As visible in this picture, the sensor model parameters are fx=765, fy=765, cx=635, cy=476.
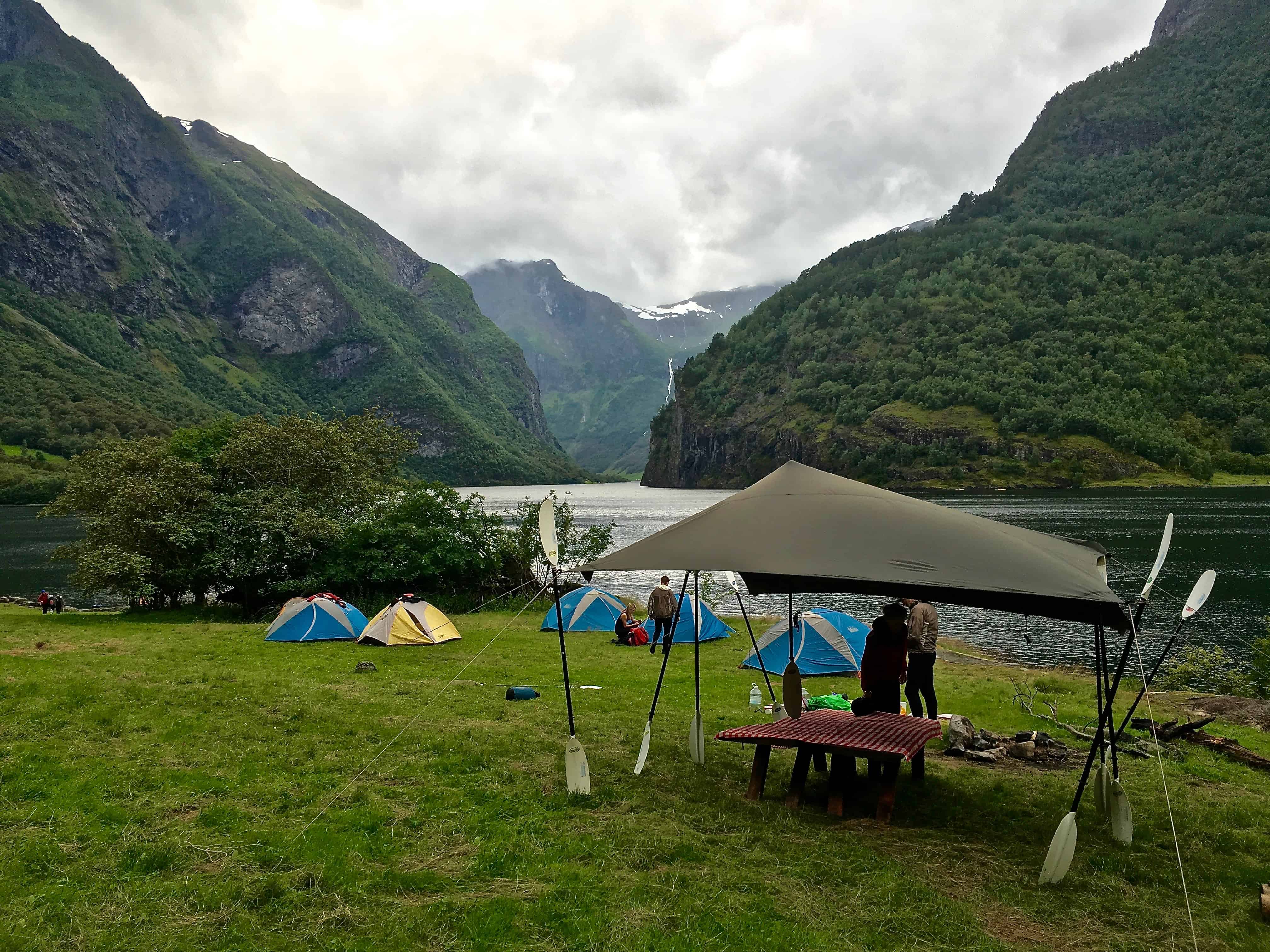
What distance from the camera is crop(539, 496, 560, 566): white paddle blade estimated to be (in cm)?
824

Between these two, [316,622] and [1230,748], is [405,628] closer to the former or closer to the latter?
[316,622]

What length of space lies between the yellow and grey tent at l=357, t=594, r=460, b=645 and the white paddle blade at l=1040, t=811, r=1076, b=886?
16.8 m

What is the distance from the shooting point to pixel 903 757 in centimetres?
702

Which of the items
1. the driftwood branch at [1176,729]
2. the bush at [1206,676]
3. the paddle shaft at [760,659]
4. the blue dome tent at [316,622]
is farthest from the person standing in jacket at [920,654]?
the blue dome tent at [316,622]

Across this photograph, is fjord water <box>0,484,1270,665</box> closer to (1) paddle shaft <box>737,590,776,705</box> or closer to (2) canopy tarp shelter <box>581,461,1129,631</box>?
(2) canopy tarp shelter <box>581,461,1129,631</box>

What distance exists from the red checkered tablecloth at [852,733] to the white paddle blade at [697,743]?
3.66 ft

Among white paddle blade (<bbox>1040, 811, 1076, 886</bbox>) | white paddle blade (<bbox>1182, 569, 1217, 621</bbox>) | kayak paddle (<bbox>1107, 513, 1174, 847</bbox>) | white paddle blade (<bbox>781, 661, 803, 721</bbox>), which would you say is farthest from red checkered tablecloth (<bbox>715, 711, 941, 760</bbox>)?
white paddle blade (<bbox>1182, 569, 1217, 621</bbox>)

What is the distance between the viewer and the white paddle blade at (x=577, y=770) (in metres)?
7.93

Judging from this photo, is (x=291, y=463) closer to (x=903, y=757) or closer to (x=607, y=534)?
(x=607, y=534)

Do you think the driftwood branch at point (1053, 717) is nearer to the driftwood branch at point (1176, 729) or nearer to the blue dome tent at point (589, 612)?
the driftwood branch at point (1176, 729)

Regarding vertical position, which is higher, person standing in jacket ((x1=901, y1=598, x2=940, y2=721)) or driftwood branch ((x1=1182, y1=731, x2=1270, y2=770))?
person standing in jacket ((x1=901, y1=598, x2=940, y2=721))

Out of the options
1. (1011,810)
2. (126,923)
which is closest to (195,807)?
(126,923)

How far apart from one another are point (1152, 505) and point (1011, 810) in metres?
87.2

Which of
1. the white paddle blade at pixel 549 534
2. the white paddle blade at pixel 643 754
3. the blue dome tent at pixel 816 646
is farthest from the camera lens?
the blue dome tent at pixel 816 646
